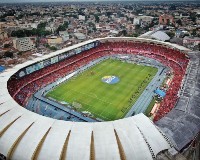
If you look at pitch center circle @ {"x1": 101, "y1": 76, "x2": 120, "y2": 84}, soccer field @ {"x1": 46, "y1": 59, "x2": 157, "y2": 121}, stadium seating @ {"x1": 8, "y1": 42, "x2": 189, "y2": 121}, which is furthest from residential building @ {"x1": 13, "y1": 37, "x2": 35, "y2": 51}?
pitch center circle @ {"x1": 101, "y1": 76, "x2": 120, "y2": 84}

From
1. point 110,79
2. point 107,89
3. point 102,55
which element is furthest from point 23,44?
point 107,89

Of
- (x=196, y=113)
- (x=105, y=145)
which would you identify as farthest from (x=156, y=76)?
(x=105, y=145)

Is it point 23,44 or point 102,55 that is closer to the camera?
point 102,55

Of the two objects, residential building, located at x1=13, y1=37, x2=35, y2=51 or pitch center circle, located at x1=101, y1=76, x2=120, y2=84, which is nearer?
pitch center circle, located at x1=101, y1=76, x2=120, y2=84

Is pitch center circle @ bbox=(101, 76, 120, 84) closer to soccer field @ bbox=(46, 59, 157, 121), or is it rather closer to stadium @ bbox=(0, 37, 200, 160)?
soccer field @ bbox=(46, 59, 157, 121)

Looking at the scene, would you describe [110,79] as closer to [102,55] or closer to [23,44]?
[102,55]

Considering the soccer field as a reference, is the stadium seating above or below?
above

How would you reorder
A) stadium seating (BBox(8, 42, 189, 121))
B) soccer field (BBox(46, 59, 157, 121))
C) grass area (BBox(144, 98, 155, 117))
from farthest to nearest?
stadium seating (BBox(8, 42, 189, 121))
soccer field (BBox(46, 59, 157, 121))
grass area (BBox(144, 98, 155, 117))

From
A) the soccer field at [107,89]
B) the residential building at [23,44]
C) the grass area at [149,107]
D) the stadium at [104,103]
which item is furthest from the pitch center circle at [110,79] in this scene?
the residential building at [23,44]
